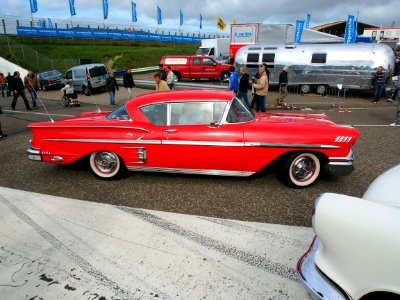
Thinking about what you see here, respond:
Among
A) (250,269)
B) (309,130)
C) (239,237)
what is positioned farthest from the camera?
(309,130)

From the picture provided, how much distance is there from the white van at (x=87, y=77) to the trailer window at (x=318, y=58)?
11547 millimetres

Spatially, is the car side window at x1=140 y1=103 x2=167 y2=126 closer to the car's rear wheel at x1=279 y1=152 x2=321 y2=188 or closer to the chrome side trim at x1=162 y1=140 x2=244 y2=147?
the chrome side trim at x1=162 y1=140 x2=244 y2=147

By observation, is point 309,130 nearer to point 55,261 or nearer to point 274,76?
point 55,261

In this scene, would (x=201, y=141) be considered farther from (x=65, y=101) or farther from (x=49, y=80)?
(x=49, y=80)

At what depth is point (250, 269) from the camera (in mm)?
2727

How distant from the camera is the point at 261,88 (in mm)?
8570

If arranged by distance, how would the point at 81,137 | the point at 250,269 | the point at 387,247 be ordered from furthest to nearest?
1. the point at 81,137
2. the point at 250,269
3. the point at 387,247

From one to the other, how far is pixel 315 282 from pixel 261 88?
7.26 m

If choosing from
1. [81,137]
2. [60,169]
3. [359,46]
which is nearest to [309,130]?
[81,137]

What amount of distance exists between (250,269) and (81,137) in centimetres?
323

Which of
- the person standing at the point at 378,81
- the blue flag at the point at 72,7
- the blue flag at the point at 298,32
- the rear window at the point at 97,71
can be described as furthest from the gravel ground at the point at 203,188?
the blue flag at the point at 72,7

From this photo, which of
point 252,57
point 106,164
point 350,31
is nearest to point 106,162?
point 106,164

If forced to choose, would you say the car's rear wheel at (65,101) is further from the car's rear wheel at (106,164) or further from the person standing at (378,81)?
the person standing at (378,81)

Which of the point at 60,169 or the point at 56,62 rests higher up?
the point at 56,62
